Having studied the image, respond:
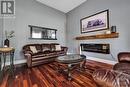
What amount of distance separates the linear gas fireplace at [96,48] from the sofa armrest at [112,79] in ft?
11.2

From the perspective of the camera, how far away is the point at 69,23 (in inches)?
253

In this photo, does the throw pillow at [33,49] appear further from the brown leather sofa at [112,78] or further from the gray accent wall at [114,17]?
the brown leather sofa at [112,78]

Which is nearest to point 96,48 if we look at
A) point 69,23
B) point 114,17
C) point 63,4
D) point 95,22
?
point 95,22

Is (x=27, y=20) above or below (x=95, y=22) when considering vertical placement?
above

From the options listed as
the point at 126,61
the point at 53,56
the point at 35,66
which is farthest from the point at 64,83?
the point at 53,56

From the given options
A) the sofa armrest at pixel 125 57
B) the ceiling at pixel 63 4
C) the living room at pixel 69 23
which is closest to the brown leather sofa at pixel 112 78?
the sofa armrest at pixel 125 57

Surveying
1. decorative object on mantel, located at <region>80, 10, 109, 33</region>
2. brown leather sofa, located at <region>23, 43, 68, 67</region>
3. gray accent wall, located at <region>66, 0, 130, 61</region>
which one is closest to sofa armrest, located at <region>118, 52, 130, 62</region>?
gray accent wall, located at <region>66, 0, 130, 61</region>

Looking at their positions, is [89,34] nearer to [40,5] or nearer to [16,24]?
[40,5]

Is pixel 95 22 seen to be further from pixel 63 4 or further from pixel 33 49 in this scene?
pixel 33 49

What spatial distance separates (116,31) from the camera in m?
3.76

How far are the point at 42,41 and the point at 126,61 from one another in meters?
4.21

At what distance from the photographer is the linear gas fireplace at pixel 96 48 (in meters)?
4.07

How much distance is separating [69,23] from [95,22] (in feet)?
7.02

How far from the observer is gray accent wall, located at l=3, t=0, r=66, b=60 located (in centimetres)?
433
